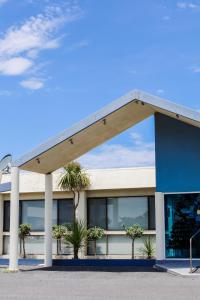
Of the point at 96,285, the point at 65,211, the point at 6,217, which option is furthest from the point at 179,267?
the point at 6,217

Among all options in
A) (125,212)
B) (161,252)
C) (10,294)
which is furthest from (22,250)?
(10,294)

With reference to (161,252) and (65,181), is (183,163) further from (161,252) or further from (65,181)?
(65,181)

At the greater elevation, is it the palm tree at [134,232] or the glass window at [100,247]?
the palm tree at [134,232]

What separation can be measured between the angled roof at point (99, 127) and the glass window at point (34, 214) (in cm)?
676

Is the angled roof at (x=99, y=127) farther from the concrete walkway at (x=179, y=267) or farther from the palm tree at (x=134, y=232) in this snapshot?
the palm tree at (x=134, y=232)

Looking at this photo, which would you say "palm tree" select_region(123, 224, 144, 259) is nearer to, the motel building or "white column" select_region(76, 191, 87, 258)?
the motel building

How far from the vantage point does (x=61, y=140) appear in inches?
686

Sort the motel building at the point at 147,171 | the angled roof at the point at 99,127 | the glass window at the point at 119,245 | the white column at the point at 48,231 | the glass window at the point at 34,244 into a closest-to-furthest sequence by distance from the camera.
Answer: the angled roof at the point at 99,127
the motel building at the point at 147,171
the white column at the point at 48,231
the glass window at the point at 119,245
the glass window at the point at 34,244

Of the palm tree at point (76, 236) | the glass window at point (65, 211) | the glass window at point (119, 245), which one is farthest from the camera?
the glass window at point (65, 211)

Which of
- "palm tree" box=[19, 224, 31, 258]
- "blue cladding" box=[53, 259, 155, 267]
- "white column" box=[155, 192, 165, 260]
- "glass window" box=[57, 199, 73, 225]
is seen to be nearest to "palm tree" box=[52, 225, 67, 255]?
"glass window" box=[57, 199, 73, 225]

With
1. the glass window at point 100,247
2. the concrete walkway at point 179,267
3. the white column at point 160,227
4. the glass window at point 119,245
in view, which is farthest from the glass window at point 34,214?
the concrete walkway at point 179,267

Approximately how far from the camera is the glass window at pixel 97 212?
82.2 feet

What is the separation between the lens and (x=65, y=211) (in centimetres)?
2586

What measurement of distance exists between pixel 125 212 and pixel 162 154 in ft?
20.1
